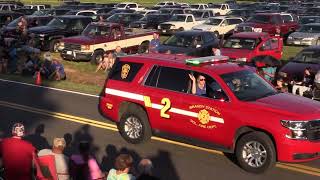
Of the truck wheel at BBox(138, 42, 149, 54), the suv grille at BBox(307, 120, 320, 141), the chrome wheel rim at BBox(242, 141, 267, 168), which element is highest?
the suv grille at BBox(307, 120, 320, 141)

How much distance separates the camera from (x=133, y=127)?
12.3 metres

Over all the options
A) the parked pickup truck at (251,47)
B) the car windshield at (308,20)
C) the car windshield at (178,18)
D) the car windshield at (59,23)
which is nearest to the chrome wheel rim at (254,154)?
the parked pickup truck at (251,47)

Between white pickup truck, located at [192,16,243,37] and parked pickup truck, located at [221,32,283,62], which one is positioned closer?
parked pickup truck, located at [221,32,283,62]

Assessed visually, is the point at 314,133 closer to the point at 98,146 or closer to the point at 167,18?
the point at 98,146

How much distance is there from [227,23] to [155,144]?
25171 mm

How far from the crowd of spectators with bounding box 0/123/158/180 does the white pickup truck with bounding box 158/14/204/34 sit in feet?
94.6

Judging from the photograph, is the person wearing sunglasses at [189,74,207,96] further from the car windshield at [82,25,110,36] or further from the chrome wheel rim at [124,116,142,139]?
the car windshield at [82,25,110,36]

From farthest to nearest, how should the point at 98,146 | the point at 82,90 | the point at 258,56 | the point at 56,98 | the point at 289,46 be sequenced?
1. the point at 289,46
2. the point at 258,56
3. the point at 82,90
4. the point at 56,98
5. the point at 98,146

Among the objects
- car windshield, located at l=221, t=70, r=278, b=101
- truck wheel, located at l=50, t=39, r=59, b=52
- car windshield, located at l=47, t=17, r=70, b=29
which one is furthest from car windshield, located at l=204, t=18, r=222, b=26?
car windshield, located at l=221, t=70, r=278, b=101

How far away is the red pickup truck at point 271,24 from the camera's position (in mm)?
33719

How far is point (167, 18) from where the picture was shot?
40000 mm

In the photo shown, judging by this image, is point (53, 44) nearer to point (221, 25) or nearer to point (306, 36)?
point (221, 25)

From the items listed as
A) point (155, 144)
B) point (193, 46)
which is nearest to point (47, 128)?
point (155, 144)

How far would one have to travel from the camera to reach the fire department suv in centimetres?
992
